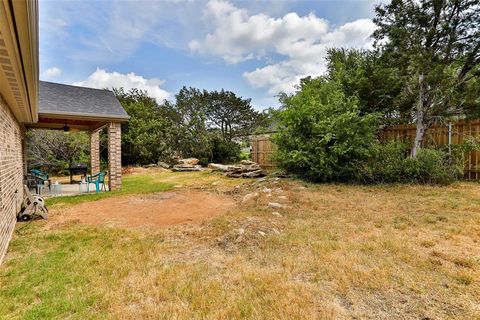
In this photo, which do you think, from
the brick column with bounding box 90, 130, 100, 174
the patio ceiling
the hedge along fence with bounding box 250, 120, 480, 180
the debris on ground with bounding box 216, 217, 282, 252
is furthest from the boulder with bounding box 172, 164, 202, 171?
the debris on ground with bounding box 216, 217, 282, 252

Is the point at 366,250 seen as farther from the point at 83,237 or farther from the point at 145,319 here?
the point at 83,237

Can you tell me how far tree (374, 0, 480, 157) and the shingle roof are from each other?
962 centimetres

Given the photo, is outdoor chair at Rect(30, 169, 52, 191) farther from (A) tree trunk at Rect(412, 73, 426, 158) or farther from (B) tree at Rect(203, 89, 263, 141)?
(B) tree at Rect(203, 89, 263, 141)

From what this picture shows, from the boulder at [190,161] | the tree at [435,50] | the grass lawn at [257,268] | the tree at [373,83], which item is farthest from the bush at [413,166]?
the boulder at [190,161]

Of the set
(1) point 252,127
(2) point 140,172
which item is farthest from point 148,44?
(1) point 252,127

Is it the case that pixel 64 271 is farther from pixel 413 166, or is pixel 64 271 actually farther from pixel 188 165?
pixel 188 165

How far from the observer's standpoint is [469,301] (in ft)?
6.64

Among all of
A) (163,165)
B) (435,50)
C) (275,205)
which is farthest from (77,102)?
(435,50)

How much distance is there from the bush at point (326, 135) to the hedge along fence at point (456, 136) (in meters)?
1.42

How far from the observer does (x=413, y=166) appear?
294 inches

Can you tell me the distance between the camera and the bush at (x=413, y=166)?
7387 mm

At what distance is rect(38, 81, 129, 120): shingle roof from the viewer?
7.81m

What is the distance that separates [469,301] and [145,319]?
264cm

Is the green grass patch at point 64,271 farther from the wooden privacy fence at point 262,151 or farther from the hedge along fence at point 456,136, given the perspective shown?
the wooden privacy fence at point 262,151
